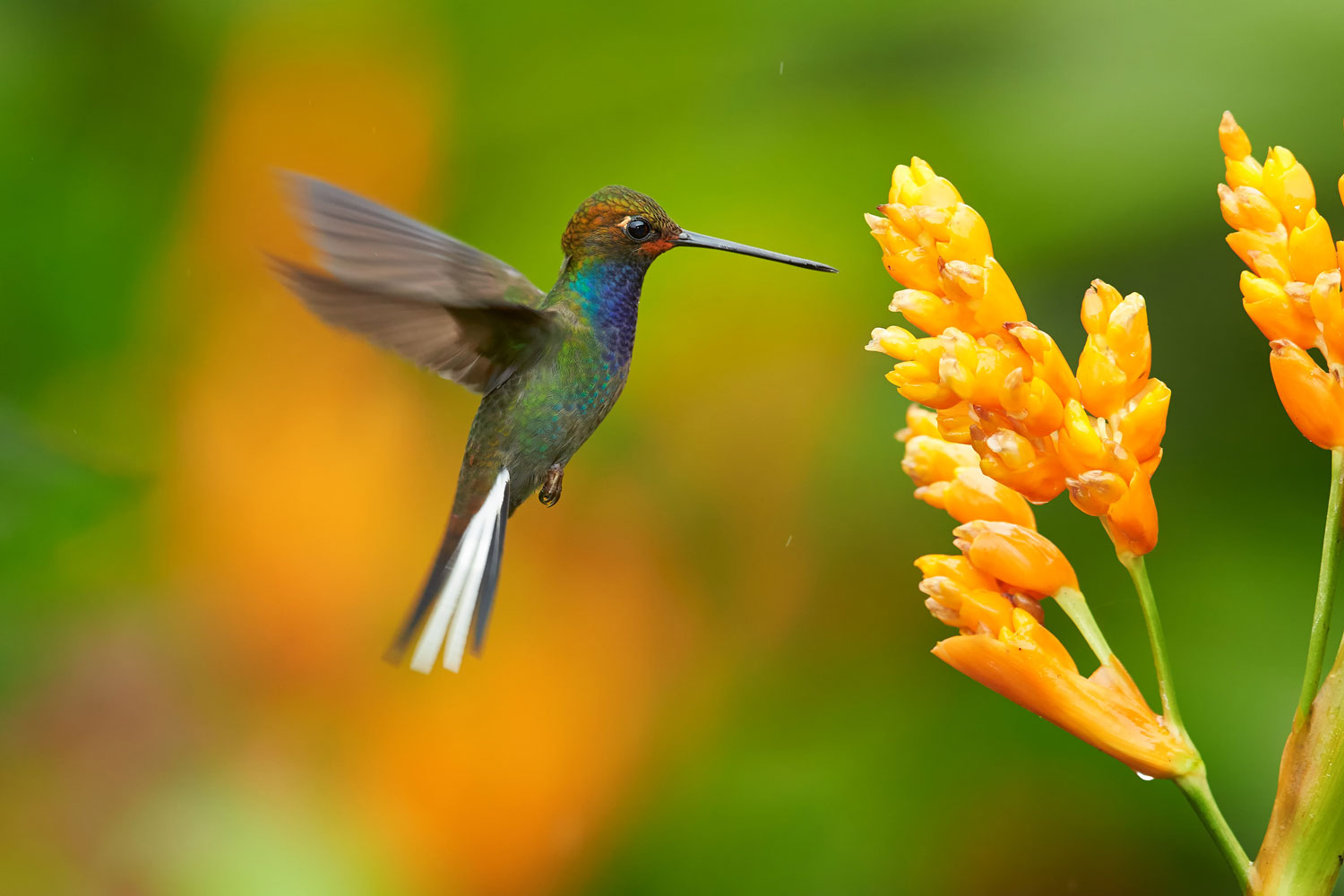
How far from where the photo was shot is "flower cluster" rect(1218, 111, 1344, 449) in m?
0.92

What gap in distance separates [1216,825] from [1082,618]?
7.9 inches

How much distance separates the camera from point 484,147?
2293 millimetres

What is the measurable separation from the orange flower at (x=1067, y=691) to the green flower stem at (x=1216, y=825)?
0.01 meters

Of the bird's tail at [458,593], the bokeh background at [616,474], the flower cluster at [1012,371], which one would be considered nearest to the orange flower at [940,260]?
the flower cluster at [1012,371]

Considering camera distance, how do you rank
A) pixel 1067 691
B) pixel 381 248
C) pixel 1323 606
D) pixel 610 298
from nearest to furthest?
pixel 1323 606, pixel 1067 691, pixel 381 248, pixel 610 298

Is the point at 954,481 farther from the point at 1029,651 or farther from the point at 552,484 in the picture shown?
the point at 552,484

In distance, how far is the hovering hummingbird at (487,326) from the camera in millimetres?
1004

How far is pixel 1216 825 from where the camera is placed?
0.86m

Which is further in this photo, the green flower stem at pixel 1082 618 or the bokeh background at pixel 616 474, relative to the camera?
the bokeh background at pixel 616 474

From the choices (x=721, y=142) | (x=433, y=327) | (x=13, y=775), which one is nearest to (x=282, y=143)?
(x=721, y=142)

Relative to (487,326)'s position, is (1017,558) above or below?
below

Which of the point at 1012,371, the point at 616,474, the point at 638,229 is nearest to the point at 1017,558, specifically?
the point at 1012,371

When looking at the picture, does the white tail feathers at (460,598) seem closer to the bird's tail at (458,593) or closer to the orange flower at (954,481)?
the bird's tail at (458,593)

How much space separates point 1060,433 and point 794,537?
119cm
